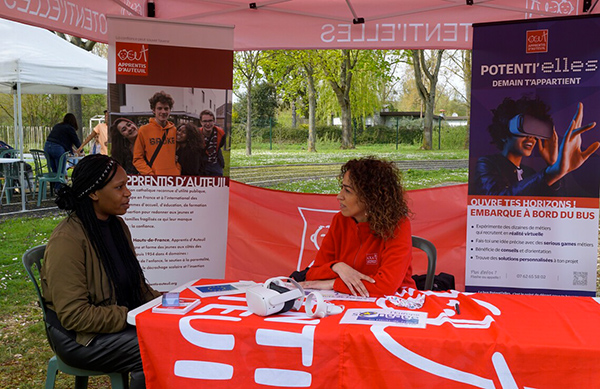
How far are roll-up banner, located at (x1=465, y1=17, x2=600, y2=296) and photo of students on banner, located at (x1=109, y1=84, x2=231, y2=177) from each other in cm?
180

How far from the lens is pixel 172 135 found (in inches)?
154

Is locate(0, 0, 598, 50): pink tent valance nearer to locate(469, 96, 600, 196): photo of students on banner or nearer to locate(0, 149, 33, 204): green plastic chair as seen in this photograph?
locate(469, 96, 600, 196): photo of students on banner

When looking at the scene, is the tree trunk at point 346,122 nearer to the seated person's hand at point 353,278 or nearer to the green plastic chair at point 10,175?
the green plastic chair at point 10,175

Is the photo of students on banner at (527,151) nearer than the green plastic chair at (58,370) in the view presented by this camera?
No

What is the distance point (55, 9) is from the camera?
12.0 feet

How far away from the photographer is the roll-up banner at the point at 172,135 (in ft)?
12.6

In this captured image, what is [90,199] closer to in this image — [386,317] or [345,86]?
[386,317]

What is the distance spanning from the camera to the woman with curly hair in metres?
2.40

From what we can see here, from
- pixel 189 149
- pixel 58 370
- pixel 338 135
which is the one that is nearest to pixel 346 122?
pixel 338 135

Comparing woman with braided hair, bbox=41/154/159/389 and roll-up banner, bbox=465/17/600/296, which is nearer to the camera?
woman with braided hair, bbox=41/154/159/389

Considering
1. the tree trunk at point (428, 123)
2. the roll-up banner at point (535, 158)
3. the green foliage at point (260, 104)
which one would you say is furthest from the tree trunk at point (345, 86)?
the roll-up banner at point (535, 158)

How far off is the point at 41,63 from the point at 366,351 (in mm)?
8271

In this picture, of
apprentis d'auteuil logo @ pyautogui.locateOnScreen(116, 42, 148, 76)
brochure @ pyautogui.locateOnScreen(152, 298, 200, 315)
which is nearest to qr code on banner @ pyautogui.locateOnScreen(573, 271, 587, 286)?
brochure @ pyautogui.locateOnScreen(152, 298, 200, 315)

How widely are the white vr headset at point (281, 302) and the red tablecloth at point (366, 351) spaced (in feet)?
0.10
